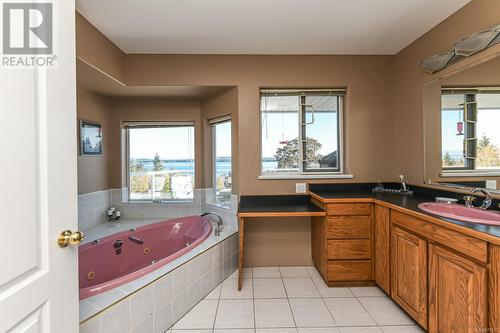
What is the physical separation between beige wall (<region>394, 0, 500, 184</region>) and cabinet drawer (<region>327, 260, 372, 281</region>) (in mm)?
993

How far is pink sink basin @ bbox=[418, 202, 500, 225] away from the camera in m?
1.32

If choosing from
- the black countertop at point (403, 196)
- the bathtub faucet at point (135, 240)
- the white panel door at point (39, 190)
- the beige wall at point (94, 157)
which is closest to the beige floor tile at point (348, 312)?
the black countertop at point (403, 196)

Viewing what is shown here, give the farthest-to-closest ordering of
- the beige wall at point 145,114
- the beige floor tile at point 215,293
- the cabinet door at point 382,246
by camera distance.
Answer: the beige wall at point 145,114
the beige floor tile at point 215,293
the cabinet door at point 382,246

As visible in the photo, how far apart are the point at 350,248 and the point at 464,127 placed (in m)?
1.34

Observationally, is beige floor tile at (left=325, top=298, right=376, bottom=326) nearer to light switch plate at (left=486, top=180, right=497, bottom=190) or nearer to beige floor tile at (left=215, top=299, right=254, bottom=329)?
beige floor tile at (left=215, top=299, right=254, bottom=329)

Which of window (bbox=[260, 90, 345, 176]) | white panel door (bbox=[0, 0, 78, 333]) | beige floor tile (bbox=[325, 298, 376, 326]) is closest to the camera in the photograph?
white panel door (bbox=[0, 0, 78, 333])

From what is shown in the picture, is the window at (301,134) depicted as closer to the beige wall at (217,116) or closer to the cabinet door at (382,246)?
the beige wall at (217,116)

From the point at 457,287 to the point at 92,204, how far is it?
332 centimetres

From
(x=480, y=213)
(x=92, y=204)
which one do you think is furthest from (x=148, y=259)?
(x=480, y=213)

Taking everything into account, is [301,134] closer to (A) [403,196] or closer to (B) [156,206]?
(A) [403,196]

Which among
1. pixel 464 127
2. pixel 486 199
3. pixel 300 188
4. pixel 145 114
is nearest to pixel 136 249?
pixel 145 114

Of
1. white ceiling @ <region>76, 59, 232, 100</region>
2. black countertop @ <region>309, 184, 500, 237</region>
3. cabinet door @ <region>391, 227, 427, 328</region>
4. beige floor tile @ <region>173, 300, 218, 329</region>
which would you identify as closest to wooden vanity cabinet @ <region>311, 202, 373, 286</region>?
black countertop @ <region>309, 184, 500, 237</region>

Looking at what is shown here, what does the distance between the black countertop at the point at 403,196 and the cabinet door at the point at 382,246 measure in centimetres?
13

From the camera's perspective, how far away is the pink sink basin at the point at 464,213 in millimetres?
1322
